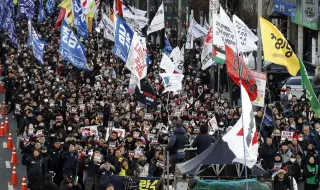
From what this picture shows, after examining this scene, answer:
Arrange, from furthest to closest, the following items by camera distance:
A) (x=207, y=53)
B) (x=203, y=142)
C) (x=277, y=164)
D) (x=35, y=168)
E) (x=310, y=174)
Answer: (x=207, y=53) < (x=35, y=168) < (x=310, y=174) < (x=277, y=164) < (x=203, y=142)

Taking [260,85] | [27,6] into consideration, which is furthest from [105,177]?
[27,6]

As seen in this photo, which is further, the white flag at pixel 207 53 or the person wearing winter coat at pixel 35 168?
the white flag at pixel 207 53

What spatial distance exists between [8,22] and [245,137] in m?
31.4

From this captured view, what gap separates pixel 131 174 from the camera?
22.5 m

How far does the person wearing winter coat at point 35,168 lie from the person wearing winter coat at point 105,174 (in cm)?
161

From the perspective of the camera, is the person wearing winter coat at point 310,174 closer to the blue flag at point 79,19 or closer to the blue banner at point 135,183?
the blue banner at point 135,183

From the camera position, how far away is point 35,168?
76.9 ft

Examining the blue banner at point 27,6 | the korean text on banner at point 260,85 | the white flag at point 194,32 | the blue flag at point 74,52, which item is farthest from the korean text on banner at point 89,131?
the blue banner at point 27,6

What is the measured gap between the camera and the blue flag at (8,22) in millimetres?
44969

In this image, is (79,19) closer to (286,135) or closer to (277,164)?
(286,135)

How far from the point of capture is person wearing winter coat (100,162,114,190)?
2155 cm

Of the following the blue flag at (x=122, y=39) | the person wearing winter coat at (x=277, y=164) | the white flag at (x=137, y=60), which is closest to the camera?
the person wearing winter coat at (x=277, y=164)

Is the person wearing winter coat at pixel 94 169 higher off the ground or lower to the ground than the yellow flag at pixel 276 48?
lower

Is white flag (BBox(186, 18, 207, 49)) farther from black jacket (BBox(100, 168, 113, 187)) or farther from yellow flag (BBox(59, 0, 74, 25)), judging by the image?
black jacket (BBox(100, 168, 113, 187))
